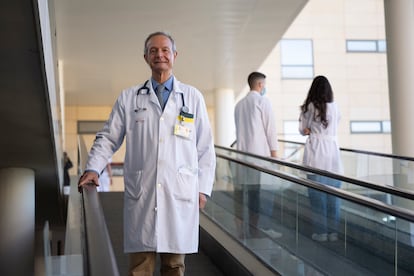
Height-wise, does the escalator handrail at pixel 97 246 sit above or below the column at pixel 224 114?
below

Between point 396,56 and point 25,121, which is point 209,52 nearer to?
point 396,56

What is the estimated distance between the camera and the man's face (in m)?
3.18

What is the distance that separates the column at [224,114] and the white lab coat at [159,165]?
1674 cm

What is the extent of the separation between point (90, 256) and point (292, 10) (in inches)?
375

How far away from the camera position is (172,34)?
482 inches

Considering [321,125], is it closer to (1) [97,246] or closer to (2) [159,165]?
(2) [159,165]

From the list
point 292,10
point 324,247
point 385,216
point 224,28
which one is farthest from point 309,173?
point 224,28

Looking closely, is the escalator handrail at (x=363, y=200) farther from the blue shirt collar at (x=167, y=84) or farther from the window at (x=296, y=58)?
the window at (x=296, y=58)

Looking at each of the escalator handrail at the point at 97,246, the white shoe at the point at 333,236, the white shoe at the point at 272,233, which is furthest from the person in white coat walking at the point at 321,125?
the escalator handrail at the point at 97,246

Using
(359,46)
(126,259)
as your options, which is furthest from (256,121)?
(359,46)

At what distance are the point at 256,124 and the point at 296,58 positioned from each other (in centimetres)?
2035

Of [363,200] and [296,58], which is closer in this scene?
[363,200]

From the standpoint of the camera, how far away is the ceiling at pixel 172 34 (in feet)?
33.6

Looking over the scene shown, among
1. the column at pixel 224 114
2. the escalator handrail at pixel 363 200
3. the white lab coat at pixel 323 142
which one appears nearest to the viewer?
the escalator handrail at pixel 363 200
